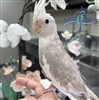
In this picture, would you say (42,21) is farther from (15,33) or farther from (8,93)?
(8,93)

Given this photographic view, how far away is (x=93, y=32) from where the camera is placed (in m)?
1.13

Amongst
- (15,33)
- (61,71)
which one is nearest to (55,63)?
(61,71)

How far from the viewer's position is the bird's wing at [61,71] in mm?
295

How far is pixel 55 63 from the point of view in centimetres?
30

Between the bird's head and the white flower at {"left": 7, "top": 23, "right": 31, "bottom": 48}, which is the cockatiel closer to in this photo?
the bird's head

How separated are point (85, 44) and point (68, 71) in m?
0.94

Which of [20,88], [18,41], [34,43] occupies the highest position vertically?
[18,41]

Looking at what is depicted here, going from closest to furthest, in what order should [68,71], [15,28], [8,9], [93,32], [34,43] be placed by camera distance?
[68,71] → [15,28] → [93,32] → [34,43] → [8,9]

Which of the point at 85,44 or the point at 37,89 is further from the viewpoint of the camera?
the point at 85,44

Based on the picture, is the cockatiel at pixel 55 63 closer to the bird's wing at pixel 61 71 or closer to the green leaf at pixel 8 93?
the bird's wing at pixel 61 71

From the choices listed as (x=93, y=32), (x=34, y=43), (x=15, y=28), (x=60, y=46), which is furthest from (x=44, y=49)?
(x=34, y=43)

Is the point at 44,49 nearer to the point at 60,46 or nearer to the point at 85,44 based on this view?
the point at 60,46

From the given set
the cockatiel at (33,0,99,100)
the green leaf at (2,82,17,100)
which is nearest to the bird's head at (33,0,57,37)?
the cockatiel at (33,0,99,100)

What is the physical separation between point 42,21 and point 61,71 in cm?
11
